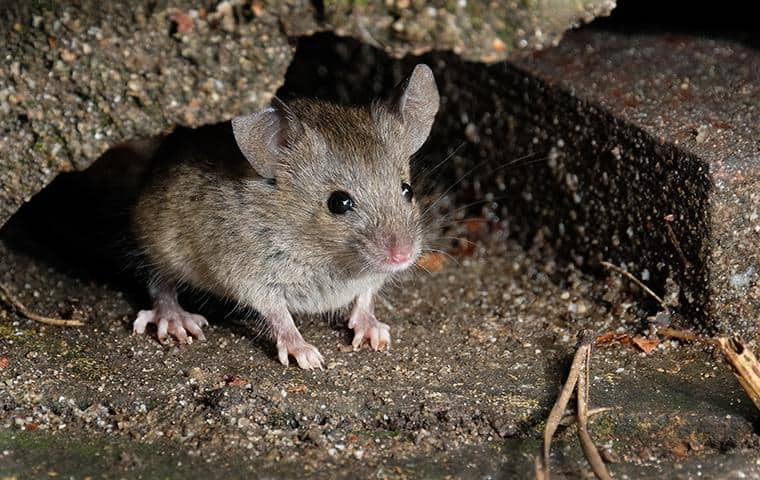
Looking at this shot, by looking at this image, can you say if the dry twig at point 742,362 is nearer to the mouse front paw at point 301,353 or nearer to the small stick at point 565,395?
the small stick at point 565,395

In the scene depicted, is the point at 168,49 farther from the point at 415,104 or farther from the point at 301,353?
the point at 301,353

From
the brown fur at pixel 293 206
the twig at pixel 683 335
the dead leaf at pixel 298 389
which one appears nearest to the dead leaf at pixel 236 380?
the dead leaf at pixel 298 389

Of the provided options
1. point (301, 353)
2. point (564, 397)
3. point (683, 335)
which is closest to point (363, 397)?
point (301, 353)

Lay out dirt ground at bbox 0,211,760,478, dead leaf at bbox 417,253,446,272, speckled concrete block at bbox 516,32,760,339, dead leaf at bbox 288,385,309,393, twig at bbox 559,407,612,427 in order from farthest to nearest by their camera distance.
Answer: dead leaf at bbox 417,253,446,272, speckled concrete block at bbox 516,32,760,339, dead leaf at bbox 288,385,309,393, twig at bbox 559,407,612,427, dirt ground at bbox 0,211,760,478

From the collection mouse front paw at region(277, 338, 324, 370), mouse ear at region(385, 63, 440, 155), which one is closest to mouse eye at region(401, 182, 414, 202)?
mouse ear at region(385, 63, 440, 155)

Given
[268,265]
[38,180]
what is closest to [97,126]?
[38,180]

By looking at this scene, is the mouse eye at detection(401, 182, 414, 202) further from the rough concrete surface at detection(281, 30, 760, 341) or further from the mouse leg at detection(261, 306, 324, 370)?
the rough concrete surface at detection(281, 30, 760, 341)
